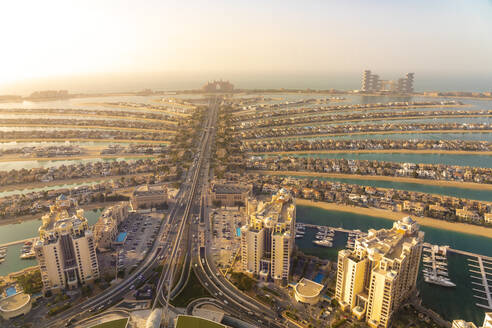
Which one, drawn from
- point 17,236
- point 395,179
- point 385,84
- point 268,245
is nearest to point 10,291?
point 17,236

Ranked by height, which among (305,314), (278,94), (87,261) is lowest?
(305,314)

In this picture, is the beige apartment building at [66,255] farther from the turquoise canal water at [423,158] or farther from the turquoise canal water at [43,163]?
the turquoise canal water at [423,158]

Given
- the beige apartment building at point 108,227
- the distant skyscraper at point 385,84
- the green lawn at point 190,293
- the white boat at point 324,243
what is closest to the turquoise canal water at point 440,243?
the white boat at point 324,243

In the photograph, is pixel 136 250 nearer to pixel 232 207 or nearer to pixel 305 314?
pixel 232 207

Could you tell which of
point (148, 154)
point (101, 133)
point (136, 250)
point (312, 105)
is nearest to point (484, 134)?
point (312, 105)

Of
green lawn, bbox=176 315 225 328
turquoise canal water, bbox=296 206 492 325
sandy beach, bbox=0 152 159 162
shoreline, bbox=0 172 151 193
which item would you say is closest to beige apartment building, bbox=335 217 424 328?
turquoise canal water, bbox=296 206 492 325

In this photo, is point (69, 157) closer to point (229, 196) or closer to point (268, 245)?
point (229, 196)
